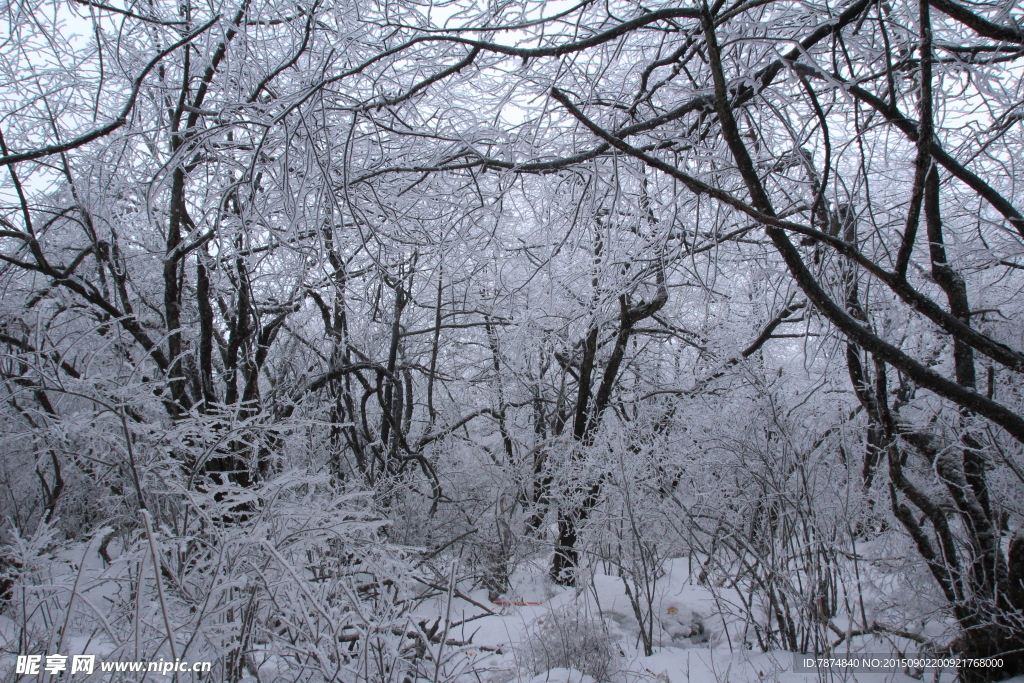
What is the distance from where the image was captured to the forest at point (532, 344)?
191cm

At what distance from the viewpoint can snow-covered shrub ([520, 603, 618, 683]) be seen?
2.90m

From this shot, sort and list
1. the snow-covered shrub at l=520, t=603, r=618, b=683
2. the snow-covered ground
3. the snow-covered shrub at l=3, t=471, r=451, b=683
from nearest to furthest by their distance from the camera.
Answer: the snow-covered shrub at l=3, t=471, r=451, b=683 → the snow-covered ground → the snow-covered shrub at l=520, t=603, r=618, b=683

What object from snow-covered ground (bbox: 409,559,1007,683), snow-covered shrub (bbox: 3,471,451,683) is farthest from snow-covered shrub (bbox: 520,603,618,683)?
snow-covered shrub (bbox: 3,471,451,683)

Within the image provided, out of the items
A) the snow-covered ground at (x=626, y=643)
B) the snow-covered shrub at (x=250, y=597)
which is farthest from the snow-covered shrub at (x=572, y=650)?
the snow-covered shrub at (x=250, y=597)

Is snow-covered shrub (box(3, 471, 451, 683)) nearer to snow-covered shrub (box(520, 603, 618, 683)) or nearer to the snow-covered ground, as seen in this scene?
the snow-covered ground

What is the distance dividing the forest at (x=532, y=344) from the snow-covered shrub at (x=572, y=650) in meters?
0.02

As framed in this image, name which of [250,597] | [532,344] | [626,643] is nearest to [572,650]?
[626,643]

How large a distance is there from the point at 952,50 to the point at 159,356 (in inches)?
186

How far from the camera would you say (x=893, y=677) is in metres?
2.67

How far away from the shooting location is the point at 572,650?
9.73 ft

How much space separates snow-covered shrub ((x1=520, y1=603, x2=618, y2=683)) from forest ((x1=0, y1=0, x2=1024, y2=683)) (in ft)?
0.07

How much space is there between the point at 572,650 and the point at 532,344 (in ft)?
9.71

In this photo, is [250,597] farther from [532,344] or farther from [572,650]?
[532,344]

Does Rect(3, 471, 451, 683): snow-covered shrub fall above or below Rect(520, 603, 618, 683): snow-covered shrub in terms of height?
above
